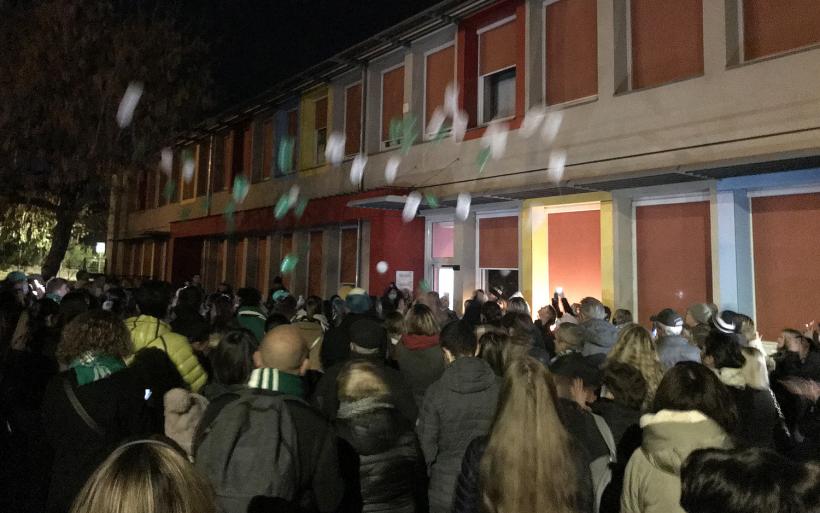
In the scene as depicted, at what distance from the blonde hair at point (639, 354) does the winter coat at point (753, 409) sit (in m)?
0.58

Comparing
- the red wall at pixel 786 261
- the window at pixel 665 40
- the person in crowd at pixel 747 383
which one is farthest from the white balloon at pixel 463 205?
the person in crowd at pixel 747 383

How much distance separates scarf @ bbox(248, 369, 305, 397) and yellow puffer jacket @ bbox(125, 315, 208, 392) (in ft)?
5.79

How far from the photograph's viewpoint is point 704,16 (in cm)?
862

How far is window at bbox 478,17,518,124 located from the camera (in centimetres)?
1187

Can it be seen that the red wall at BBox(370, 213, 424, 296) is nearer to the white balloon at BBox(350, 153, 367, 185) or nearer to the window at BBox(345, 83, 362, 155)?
the white balloon at BBox(350, 153, 367, 185)

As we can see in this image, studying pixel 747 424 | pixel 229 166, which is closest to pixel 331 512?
pixel 747 424

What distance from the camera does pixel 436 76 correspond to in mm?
13477

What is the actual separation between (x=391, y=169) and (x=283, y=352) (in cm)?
1174

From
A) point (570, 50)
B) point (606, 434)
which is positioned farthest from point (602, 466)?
point (570, 50)

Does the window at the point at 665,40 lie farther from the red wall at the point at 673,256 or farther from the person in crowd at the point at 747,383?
the person in crowd at the point at 747,383

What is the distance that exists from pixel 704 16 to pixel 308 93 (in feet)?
39.1

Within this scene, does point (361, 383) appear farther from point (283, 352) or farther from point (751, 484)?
point (751, 484)

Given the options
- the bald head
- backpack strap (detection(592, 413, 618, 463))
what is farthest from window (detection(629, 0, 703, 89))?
the bald head

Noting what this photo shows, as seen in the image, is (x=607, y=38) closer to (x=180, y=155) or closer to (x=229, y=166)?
(x=229, y=166)
